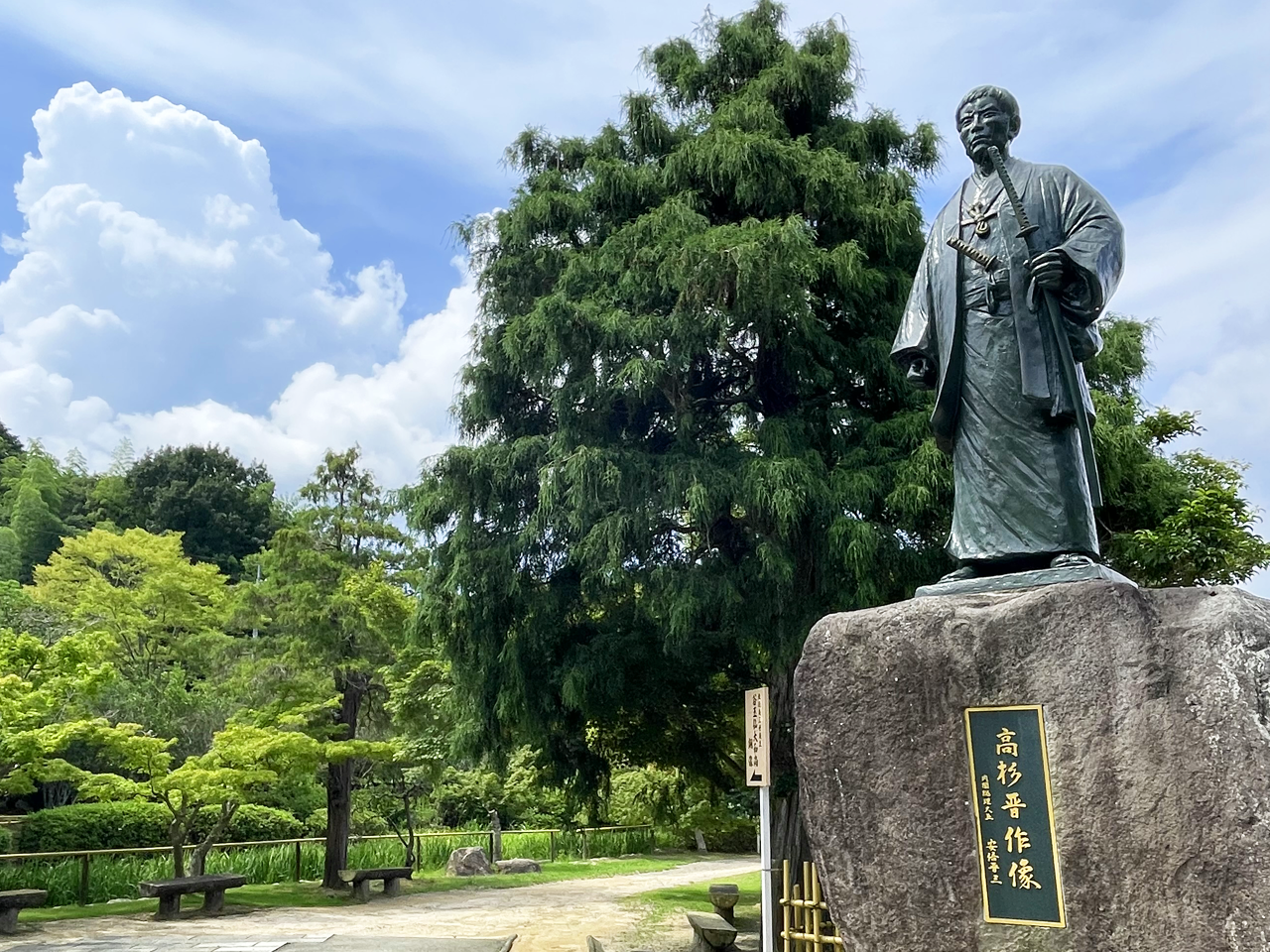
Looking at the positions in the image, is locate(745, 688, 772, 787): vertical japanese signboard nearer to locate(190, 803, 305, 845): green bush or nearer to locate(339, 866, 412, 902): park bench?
locate(339, 866, 412, 902): park bench

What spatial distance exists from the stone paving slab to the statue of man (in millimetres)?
6559

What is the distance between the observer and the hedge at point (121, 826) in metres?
15.1

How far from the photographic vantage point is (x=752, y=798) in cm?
1106

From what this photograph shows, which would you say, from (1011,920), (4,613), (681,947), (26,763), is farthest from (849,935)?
(4,613)

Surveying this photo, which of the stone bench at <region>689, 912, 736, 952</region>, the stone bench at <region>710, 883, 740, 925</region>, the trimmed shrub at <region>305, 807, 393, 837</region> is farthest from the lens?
the trimmed shrub at <region>305, 807, 393, 837</region>

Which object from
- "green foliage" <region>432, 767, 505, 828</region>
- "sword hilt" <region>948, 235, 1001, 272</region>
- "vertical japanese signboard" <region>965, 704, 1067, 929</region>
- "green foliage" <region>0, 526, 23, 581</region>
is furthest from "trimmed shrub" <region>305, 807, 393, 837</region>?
"sword hilt" <region>948, 235, 1001, 272</region>

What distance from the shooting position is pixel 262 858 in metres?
15.5

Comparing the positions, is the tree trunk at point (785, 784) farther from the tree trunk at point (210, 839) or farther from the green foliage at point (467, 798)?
the green foliage at point (467, 798)

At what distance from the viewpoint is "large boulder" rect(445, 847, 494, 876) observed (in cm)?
1709

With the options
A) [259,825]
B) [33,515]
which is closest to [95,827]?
[259,825]

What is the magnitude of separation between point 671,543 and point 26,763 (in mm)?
7681

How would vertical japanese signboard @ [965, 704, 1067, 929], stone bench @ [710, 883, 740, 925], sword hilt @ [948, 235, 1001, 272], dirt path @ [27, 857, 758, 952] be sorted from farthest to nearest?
dirt path @ [27, 857, 758, 952] → stone bench @ [710, 883, 740, 925] → sword hilt @ [948, 235, 1001, 272] → vertical japanese signboard @ [965, 704, 1067, 929]

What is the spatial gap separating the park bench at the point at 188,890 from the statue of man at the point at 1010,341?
1082 cm

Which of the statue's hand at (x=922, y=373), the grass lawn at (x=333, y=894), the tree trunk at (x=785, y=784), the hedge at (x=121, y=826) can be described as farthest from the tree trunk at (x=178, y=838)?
the statue's hand at (x=922, y=373)
